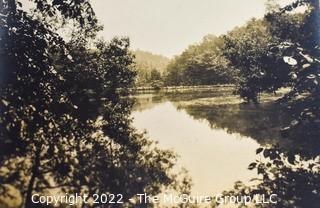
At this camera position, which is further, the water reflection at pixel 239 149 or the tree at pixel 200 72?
the tree at pixel 200 72

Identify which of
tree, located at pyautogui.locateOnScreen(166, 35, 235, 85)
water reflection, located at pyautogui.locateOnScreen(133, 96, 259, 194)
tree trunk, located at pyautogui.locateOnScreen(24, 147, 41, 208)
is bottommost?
water reflection, located at pyautogui.locateOnScreen(133, 96, 259, 194)

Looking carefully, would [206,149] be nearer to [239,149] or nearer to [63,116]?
[239,149]

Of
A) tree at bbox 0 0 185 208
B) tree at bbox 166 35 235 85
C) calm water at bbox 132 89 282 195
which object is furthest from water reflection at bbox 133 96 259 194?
tree at bbox 166 35 235 85

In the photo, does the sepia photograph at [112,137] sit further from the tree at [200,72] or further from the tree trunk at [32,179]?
the tree at [200,72]

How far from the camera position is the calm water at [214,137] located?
13.5 meters

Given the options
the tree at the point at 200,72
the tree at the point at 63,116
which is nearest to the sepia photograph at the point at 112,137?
the tree at the point at 63,116

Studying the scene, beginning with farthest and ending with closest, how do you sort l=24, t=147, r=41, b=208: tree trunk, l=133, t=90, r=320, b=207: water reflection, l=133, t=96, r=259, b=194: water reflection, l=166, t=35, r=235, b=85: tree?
l=166, t=35, r=235, b=85: tree < l=133, t=96, r=259, b=194: water reflection < l=24, t=147, r=41, b=208: tree trunk < l=133, t=90, r=320, b=207: water reflection

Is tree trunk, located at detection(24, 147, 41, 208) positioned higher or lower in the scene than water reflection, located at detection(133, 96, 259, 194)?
higher

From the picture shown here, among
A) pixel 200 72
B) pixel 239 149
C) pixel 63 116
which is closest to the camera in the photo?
pixel 63 116

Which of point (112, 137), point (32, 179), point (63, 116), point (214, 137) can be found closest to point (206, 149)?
point (214, 137)

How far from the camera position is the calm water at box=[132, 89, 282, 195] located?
531 inches

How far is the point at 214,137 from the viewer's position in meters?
20.2

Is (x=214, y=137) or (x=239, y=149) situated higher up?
(x=214, y=137)

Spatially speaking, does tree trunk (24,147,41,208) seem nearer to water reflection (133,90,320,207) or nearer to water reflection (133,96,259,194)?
water reflection (133,90,320,207)
